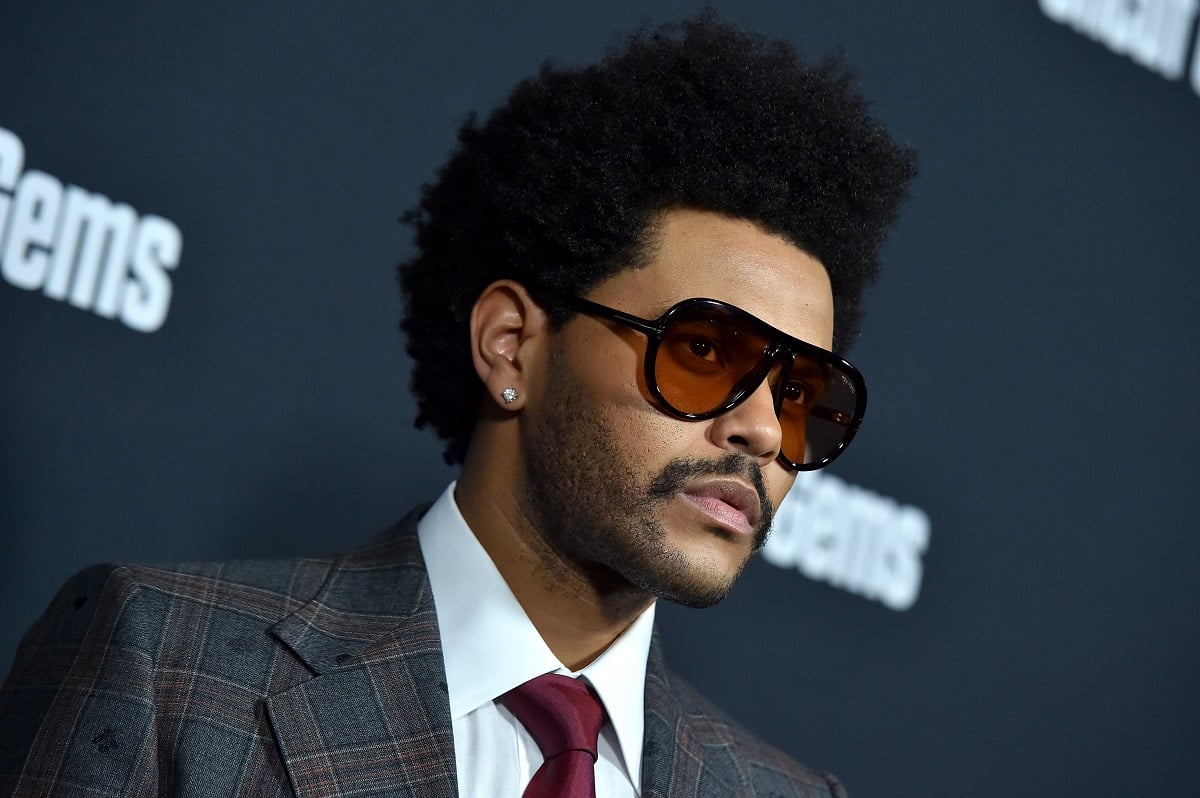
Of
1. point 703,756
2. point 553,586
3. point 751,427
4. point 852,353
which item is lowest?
point 703,756

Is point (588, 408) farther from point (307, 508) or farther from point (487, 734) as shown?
point (307, 508)

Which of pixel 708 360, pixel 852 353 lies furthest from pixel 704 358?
pixel 852 353

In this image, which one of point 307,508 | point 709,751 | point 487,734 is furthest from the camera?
point 307,508

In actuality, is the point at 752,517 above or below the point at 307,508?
above

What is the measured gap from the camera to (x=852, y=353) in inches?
90.9

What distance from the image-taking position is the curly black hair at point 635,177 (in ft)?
4.76

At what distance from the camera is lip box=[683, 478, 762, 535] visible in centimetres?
135

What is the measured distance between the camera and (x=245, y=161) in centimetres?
184

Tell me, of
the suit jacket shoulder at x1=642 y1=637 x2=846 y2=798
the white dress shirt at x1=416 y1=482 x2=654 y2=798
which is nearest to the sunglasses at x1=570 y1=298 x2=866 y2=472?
the white dress shirt at x1=416 y1=482 x2=654 y2=798

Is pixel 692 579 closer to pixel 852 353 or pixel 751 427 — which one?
pixel 751 427

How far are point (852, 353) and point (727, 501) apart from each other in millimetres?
998

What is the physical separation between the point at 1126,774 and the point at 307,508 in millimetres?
1593

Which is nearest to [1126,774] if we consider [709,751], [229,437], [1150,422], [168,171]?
[1150,422]

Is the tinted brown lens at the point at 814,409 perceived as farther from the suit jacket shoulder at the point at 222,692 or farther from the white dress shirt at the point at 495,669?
the suit jacket shoulder at the point at 222,692
